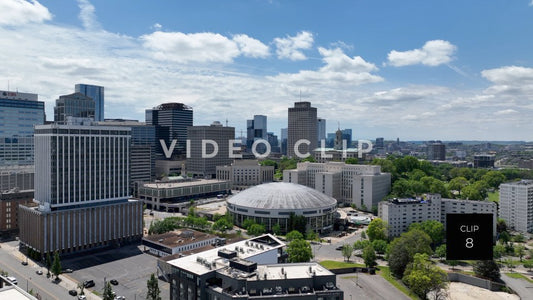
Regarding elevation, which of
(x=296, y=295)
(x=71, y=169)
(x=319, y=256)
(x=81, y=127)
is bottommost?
(x=319, y=256)

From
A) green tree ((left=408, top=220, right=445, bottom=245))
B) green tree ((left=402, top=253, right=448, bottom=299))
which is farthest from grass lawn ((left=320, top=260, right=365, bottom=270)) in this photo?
green tree ((left=408, top=220, right=445, bottom=245))

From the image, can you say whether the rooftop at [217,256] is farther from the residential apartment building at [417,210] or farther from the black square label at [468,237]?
the residential apartment building at [417,210]

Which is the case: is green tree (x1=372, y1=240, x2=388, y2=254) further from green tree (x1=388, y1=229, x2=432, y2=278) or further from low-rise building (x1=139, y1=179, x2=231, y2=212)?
low-rise building (x1=139, y1=179, x2=231, y2=212)

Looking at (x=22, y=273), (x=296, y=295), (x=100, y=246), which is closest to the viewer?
(x=296, y=295)

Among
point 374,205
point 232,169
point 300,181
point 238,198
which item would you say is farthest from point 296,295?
point 232,169

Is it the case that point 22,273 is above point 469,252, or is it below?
below

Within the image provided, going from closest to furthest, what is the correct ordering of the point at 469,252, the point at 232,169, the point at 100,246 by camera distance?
the point at 469,252 → the point at 100,246 → the point at 232,169

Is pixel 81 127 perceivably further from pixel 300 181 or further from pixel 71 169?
pixel 300 181
